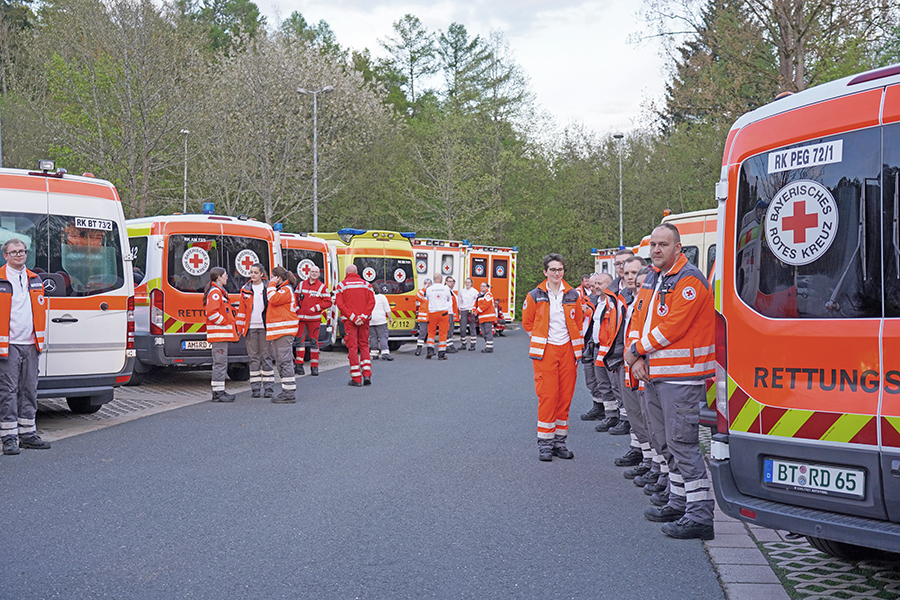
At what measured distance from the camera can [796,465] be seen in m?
4.46

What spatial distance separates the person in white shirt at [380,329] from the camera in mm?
19062

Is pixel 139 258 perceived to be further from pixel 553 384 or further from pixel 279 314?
pixel 553 384

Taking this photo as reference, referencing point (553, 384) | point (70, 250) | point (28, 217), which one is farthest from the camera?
point (70, 250)

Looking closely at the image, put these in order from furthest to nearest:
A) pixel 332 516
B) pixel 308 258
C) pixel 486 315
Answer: pixel 486 315, pixel 308 258, pixel 332 516

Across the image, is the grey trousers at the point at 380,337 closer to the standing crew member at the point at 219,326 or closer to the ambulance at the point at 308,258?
the ambulance at the point at 308,258

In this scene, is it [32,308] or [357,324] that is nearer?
[32,308]

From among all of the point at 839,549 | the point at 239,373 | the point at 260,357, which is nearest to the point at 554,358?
the point at 839,549

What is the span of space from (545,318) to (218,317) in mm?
5823

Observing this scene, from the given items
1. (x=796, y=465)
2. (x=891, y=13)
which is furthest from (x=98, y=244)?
(x=891, y=13)

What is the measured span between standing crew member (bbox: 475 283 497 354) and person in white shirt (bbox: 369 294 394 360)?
11.3 ft

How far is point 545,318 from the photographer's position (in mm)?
8500

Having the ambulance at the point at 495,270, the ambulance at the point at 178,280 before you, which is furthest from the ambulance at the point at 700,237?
the ambulance at the point at 495,270

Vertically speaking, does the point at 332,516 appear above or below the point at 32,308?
below

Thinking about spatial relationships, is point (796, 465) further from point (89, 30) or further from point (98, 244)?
point (89, 30)
